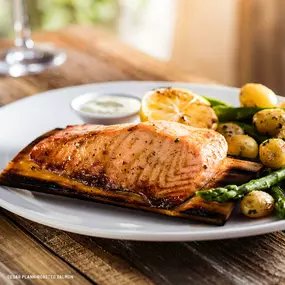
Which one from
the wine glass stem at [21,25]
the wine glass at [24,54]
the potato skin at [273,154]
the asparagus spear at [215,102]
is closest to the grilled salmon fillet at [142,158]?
the potato skin at [273,154]

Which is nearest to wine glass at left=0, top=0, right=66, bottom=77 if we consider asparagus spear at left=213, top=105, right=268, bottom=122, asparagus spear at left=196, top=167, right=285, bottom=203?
asparagus spear at left=213, top=105, right=268, bottom=122

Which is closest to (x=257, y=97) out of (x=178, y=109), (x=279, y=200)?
(x=178, y=109)

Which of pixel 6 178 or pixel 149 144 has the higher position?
pixel 149 144

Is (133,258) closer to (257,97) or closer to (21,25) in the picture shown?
(257,97)

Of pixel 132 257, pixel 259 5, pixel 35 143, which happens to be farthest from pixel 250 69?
pixel 132 257

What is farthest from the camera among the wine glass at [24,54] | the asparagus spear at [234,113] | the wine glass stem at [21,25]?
the wine glass stem at [21,25]

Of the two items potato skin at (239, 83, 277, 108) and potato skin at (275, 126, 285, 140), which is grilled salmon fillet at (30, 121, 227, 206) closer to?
potato skin at (275, 126, 285, 140)

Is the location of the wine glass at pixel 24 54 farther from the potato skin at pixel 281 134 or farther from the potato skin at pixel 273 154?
the potato skin at pixel 273 154

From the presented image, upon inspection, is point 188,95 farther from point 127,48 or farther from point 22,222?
point 127,48
